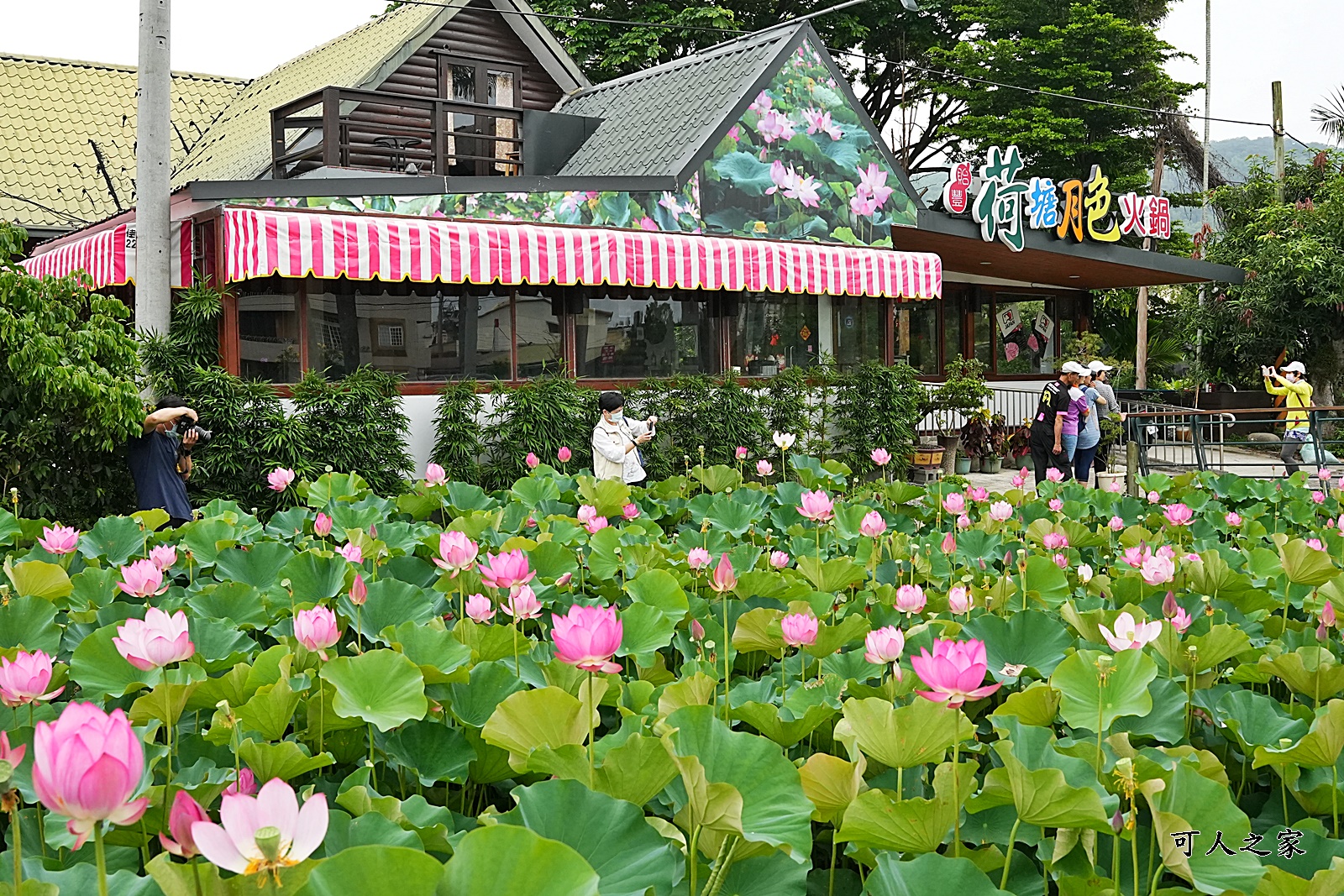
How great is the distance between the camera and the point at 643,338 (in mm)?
11805

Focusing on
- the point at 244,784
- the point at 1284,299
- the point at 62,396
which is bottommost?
the point at 244,784

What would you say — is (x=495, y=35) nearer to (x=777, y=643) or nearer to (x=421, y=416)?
(x=421, y=416)

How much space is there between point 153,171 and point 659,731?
7.74 m

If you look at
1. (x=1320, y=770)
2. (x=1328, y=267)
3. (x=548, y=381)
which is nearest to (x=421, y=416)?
(x=548, y=381)

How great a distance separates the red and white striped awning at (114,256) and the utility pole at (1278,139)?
68.5 feet

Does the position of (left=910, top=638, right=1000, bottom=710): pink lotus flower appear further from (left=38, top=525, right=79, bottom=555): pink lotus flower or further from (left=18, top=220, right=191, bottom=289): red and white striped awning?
(left=18, top=220, right=191, bottom=289): red and white striped awning

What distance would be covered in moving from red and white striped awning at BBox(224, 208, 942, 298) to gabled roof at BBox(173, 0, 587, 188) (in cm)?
474

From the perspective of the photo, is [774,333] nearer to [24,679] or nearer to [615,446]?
[615,446]

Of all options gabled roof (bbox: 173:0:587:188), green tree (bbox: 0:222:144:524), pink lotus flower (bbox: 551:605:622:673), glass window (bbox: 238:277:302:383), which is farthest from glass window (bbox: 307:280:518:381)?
pink lotus flower (bbox: 551:605:622:673)

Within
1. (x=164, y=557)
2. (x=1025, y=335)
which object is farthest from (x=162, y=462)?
(x=1025, y=335)

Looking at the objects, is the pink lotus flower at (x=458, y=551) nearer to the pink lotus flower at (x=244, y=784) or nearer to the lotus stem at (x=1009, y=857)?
the pink lotus flower at (x=244, y=784)

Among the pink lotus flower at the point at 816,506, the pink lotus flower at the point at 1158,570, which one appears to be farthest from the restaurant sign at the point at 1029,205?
the pink lotus flower at the point at 1158,570

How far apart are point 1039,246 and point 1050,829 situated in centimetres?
1383

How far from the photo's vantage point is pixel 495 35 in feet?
51.3
